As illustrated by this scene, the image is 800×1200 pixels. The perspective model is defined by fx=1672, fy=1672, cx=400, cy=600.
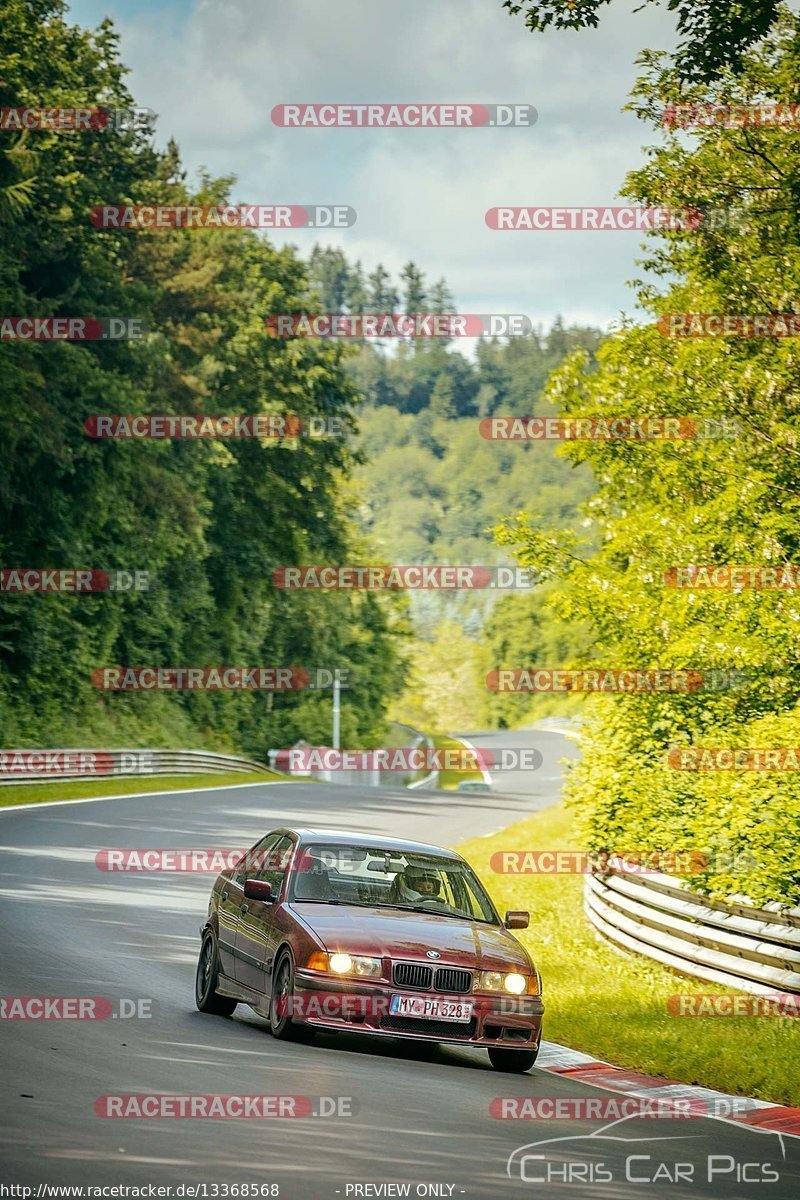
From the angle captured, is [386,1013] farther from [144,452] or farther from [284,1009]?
[144,452]

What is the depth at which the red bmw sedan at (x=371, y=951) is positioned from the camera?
10258 mm

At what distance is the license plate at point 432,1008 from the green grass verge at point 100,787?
77.1 ft

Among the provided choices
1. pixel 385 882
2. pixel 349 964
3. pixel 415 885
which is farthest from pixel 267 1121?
pixel 415 885

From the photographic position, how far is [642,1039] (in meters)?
11.7

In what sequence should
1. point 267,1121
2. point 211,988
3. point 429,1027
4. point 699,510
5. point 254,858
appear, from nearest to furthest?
point 267,1121 → point 429,1027 → point 211,988 → point 254,858 → point 699,510

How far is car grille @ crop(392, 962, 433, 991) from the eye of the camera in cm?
1025

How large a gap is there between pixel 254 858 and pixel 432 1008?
259cm

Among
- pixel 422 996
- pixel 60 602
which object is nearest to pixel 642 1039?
pixel 422 996

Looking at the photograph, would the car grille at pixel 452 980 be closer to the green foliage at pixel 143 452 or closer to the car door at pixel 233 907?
the car door at pixel 233 907

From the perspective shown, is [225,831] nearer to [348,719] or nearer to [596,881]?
[596,881]

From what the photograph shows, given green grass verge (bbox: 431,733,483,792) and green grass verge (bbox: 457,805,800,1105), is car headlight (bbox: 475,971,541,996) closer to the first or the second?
green grass verge (bbox: 457,805,800,1105)

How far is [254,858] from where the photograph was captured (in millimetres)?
12469

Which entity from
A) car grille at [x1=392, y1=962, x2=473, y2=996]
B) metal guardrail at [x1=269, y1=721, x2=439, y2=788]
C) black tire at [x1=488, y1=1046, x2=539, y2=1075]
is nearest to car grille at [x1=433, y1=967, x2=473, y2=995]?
car grille at [x1=392, y1=962, x2=473, y2=996]

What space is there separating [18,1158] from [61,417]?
40575 mm
